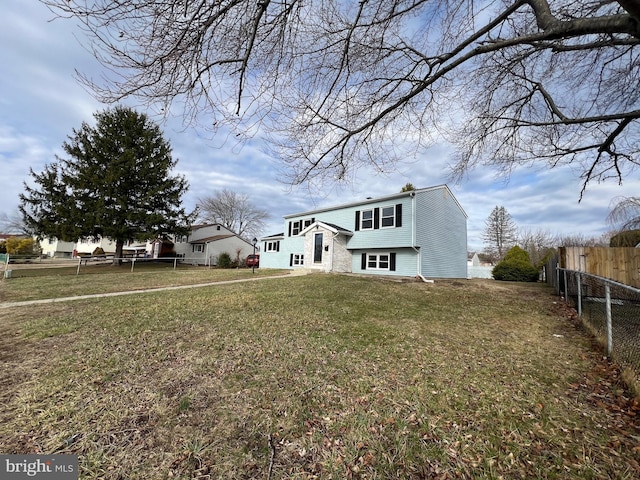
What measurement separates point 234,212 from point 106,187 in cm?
1886

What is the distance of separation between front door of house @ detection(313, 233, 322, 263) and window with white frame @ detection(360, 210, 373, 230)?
3.01 metres

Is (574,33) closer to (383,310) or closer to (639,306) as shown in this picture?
(639,306)

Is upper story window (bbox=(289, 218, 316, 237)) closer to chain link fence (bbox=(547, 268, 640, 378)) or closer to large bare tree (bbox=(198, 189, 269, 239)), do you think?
chain link fence (bbox=(547, 268, 640, 378))

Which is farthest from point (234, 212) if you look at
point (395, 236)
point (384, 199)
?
point (395, 236)

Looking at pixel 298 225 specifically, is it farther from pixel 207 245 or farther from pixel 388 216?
pixel 207 245

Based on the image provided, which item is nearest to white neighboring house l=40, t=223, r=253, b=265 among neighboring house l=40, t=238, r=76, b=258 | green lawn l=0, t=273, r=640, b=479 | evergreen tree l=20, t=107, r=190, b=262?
evergreen tree l=20, t=107, r=190, b=262

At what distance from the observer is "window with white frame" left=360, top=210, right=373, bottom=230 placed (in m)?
16.7

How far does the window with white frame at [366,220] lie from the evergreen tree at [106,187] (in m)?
16.7

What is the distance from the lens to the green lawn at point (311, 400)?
2.05 meters

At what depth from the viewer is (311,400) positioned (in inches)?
111

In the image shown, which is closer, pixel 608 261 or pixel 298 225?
pixel 608 261

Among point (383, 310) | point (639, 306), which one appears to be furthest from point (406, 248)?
point (639, 306)

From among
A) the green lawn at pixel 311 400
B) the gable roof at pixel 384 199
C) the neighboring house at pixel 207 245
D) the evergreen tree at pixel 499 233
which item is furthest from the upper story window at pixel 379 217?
the evergreen tree at pixel 499 233

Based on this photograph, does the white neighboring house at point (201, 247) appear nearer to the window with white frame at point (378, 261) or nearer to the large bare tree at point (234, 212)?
the large bare tree at point (234, 212)
